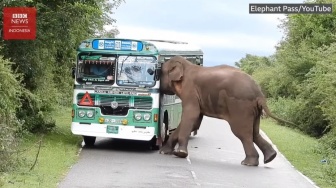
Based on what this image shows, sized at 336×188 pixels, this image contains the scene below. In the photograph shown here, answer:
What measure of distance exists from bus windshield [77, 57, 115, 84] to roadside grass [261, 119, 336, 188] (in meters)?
5.89

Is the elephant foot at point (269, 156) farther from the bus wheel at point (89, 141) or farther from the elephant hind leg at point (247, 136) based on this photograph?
the bus wheel at point (89, 141)

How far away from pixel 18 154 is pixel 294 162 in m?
9.21

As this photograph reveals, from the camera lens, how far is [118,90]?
68.5 feet

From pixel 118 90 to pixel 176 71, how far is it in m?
1.79

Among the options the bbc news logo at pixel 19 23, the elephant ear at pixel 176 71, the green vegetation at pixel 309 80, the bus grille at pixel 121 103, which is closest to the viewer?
the bbc news logo at pixel 19 23

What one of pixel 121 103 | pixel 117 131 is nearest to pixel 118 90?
pixel 121 103

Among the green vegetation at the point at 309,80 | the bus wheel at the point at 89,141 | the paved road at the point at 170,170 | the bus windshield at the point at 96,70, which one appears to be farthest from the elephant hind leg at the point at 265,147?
the bus wheel at the point at 89,141

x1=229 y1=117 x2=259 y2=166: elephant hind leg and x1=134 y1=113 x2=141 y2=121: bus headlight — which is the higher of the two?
x1=134 y1=113 x2=141 y2=121: bus headlight

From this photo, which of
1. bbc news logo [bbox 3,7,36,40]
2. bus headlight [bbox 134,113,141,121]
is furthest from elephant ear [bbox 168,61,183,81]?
bbc news logo [bbox 3,7,36,40]

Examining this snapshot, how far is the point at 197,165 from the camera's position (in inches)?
765

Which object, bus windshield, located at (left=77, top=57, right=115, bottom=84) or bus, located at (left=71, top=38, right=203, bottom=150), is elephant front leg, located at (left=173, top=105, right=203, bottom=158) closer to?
bus, located at (left=71, top=38, right=203, bottom=150)

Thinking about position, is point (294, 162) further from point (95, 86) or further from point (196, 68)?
point (95, 86)

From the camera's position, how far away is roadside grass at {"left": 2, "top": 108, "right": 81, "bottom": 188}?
46.5 ft

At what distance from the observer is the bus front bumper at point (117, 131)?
20.8m
